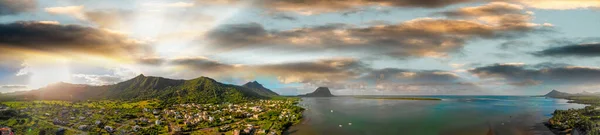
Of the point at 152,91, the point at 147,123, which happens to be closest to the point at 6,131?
the point at 147,123

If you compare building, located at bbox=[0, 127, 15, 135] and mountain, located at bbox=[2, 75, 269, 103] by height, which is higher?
mountain, located at bbox=[2, 75, 269, 103]

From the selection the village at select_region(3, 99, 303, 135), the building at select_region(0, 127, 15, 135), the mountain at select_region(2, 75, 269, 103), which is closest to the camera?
the building at select_region(0, 127, 15, 135)

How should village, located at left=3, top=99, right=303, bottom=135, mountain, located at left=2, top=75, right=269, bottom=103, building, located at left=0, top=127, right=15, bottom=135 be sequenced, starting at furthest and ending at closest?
mountain, located at left=2, top=75, right=269, bottom=103 < village, located at left=3, top=99, right=303, bottom=135 < building, located at left=0, top=127, right=15, bottom=135

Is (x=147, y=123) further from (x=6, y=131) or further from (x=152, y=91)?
(x=152, y=91)

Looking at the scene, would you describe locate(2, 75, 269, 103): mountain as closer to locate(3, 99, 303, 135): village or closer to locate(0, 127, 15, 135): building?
locate(3, 99, 303, 135): village

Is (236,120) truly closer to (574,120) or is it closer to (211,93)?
(574,120)

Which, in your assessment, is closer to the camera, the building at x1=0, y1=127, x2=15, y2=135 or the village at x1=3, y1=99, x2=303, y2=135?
the building at x1=0, y1=127, x2=15, y2=135

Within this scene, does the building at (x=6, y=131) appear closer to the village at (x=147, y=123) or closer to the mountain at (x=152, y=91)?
the village at (x=147, y=123)

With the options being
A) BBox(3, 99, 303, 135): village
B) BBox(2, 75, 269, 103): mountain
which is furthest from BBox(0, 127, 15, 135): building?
BBox(2, 75, 269, 103): mountain

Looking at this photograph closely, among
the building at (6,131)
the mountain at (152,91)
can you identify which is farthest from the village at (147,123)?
the mountain at (152,91)
